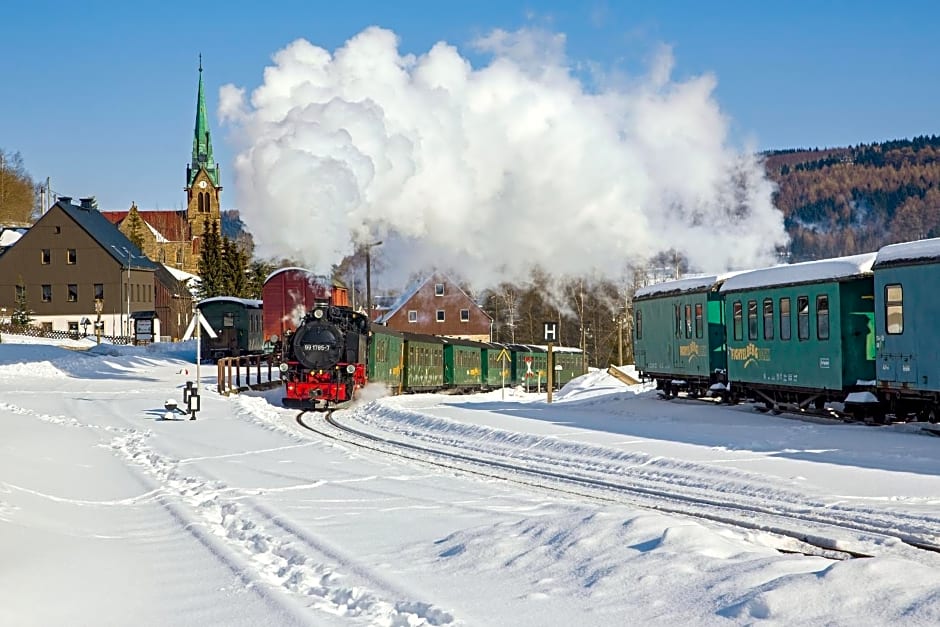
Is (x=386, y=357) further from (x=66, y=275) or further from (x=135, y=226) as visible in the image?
(x=135, y=226)

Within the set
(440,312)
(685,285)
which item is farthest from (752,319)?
(440,312)

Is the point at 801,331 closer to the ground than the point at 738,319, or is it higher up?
closer to the ground

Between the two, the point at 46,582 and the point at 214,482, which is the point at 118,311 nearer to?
the point at 214,482

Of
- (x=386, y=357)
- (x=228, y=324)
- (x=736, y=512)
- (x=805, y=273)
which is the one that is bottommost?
(x=736, y=512)

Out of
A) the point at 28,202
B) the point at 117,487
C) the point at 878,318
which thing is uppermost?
the point at 28,202

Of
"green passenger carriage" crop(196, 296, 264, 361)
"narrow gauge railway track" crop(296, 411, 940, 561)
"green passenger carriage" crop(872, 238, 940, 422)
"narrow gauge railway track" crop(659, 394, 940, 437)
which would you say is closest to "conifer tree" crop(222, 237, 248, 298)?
"green passenger carriage" crop(196, 296, 264, 361)

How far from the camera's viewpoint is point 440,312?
78.6m

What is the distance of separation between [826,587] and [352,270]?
2248 inches

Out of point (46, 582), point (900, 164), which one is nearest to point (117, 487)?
point (46, 582)

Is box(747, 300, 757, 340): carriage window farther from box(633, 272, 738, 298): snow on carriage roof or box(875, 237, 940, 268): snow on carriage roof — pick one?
box(875, 237, 940, 268): snow on carriage roof

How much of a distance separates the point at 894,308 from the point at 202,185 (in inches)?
5008

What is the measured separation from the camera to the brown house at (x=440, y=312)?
7788 cm

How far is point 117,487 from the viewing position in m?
14.9

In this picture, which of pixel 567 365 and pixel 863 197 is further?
pixel 863 197
